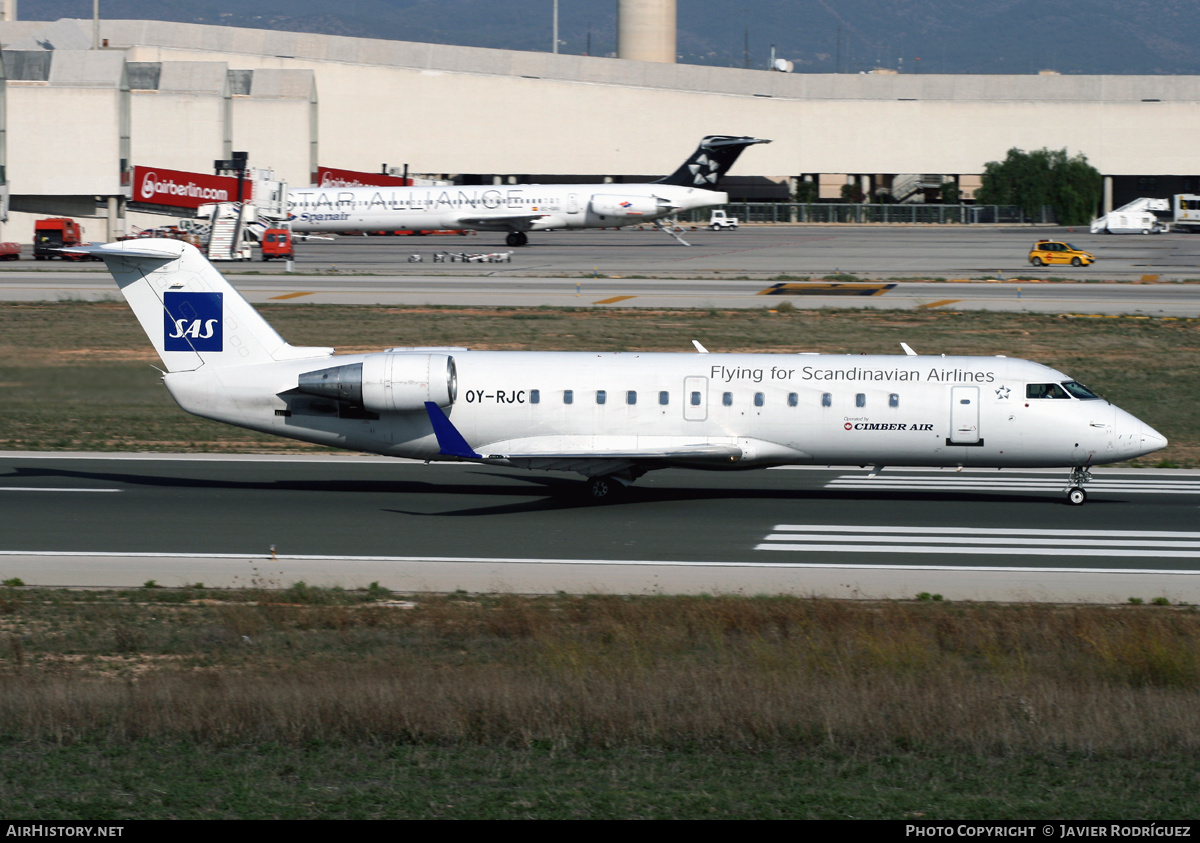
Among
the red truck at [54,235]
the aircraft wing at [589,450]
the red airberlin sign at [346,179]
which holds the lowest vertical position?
the aircraft wing at [589,450]

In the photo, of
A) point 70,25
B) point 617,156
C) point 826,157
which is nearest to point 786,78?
point 826,157

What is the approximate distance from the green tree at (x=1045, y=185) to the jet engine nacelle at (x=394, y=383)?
129 metres

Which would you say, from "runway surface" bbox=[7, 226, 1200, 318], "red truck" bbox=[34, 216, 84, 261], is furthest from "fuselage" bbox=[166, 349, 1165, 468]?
"red truck" bbox=[34, 216, 84, 261]

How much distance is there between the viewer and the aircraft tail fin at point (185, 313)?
26156 millimetres

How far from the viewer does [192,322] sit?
85.8 feet

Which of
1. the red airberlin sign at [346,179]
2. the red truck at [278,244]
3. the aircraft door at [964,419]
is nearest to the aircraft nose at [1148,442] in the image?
the aircraft door at [964,419]

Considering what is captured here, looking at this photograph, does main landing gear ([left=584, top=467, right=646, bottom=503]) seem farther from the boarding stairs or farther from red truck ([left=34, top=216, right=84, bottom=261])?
the boarding stairs

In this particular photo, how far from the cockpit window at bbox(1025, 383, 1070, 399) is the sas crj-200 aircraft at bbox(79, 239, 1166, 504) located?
0.09ft

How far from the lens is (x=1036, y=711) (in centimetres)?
1302

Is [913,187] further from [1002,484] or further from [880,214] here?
[1002,484]

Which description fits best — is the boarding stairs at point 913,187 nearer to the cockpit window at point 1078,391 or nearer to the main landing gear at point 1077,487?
the main landing gear at point 1077,487

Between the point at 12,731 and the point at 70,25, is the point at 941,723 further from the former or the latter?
the point at 70,25

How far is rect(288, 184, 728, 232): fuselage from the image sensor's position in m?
97.8
